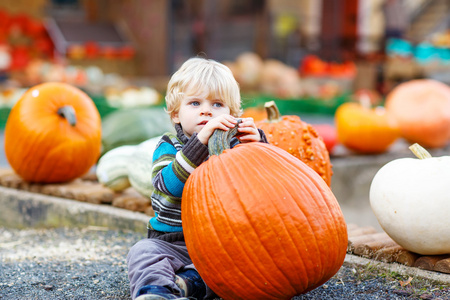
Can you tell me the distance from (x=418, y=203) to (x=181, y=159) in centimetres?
102

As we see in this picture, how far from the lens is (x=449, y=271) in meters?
2.36

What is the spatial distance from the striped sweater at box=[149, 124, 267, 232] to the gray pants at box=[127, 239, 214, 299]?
0.33ft

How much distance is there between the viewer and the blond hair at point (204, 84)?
2.23m

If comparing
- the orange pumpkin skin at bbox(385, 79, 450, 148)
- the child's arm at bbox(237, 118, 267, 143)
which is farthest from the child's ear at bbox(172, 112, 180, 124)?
the orange pumpkin skin at bbox(385, 79, 450, 148)

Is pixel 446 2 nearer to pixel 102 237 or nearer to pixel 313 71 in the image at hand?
pixel 313 71

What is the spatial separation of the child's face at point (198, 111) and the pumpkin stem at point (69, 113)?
153 cm

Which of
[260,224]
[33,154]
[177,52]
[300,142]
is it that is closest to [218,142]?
[260,224]

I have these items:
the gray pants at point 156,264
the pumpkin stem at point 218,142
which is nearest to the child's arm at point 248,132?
the pumpkin stem at point 218,142

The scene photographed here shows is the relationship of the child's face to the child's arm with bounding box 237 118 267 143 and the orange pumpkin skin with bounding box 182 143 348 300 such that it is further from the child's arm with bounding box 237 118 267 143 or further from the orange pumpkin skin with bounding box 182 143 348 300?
the orange pumpkin skin with bounding box 182 143 348 300

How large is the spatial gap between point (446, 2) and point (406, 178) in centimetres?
2063

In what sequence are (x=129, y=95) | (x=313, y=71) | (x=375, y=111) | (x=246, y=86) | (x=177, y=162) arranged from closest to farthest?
(x=177, y=162), (x=375, y=111), (x=129, y=95), (x=246, y=86), (x=313, y=71)

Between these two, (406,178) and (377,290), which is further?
(406,178)

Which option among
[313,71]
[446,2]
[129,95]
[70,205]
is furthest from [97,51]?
[446,2]

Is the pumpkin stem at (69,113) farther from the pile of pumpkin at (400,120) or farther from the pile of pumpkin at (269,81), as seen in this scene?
the pile of pumpkin at (269,81)
